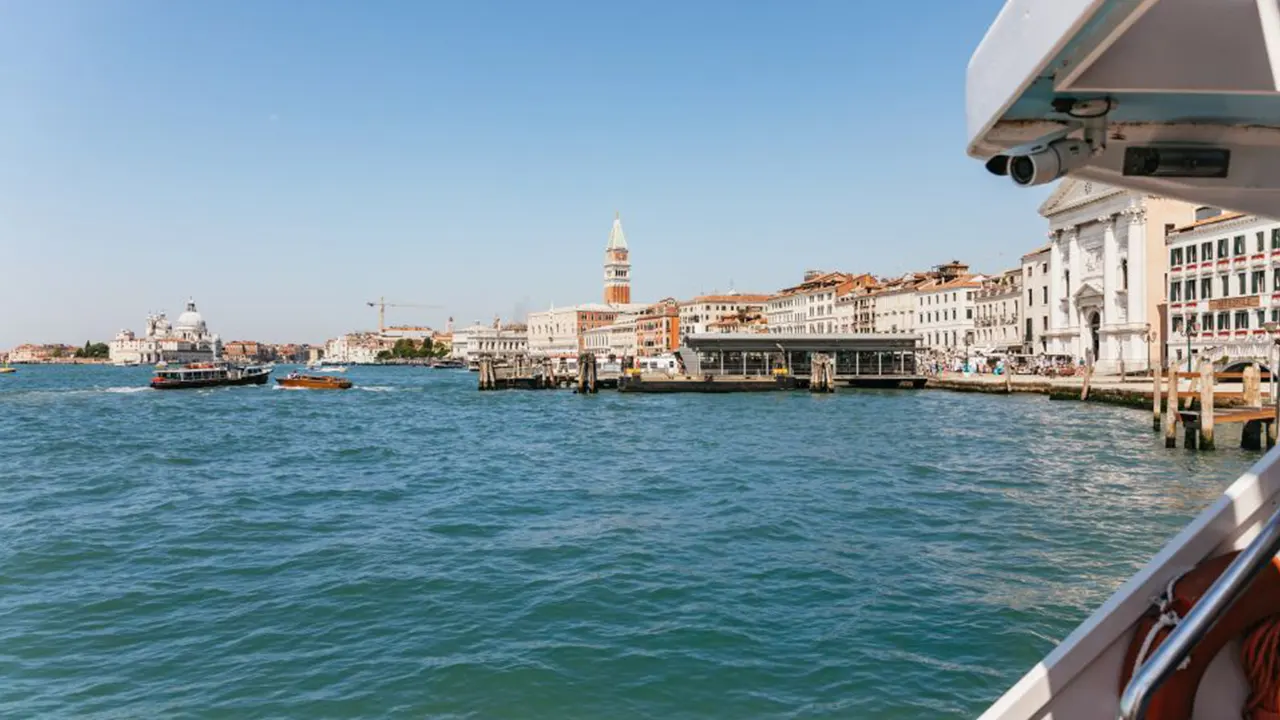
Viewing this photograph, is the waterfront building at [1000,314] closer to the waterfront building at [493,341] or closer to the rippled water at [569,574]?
the rippled water at [569,574]

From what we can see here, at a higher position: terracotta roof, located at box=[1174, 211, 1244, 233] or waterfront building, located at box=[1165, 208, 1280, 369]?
terracotta roof, located at box=[1174, 211, 1244, 233]

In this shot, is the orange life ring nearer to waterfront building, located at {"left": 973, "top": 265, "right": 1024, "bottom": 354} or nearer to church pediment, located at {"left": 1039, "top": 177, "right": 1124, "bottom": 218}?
church pediment, located at {"left": 1039, "top": 177, "right": 1124, "bottom": 218}

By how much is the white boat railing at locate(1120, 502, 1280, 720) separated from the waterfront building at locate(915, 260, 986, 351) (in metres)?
73.6

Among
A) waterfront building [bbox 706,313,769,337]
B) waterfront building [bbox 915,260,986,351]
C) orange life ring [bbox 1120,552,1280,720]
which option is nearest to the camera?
orange life ring [bbox 1120,552,1280,720]

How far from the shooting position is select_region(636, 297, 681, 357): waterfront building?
112 metres

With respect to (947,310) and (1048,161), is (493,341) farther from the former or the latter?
(1048,161)

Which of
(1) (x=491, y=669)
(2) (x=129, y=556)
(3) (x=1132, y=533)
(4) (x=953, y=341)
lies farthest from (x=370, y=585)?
(4) (x=953, y=341)

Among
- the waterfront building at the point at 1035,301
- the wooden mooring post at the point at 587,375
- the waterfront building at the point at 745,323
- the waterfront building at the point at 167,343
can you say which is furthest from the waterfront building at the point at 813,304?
the waterfront building at the point at 167,343

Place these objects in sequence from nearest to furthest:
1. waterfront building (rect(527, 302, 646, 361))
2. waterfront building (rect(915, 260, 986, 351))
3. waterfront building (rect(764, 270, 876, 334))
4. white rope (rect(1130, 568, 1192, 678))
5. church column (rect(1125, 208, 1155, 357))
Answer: white rope (rect(1130, 568, 1192, 678)), church column (rect(1125, 208, 1155, 357)), waterfront building (rect(915, 260, 986, 351)), waterfront building (rect(764, 270, 876, 334)), waterfront building (rect(527, 302, 646, 361))

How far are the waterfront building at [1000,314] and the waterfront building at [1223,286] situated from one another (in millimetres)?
20739

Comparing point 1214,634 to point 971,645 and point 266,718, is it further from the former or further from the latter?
point 266,718

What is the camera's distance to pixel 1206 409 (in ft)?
66.3

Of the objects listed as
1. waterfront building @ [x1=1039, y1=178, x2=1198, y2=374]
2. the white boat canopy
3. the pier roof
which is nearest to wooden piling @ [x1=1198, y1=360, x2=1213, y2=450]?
the white boat canopy

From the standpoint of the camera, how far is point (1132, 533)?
38.1 feet
